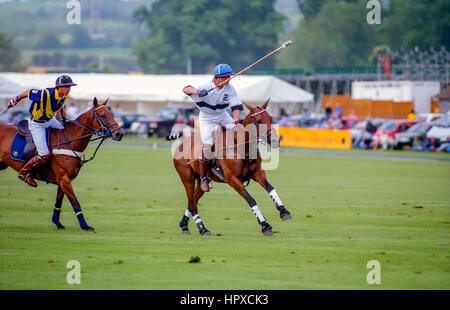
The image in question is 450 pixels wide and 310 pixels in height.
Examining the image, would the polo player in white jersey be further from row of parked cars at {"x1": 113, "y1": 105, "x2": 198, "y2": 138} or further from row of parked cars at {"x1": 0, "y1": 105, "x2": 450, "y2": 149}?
row of parked cars at {"x1": 113, "y1": 105, "x2": 198, "y2": 138}

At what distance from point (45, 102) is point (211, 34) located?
374ft

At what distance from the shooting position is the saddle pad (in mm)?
16578

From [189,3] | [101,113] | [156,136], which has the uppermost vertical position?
[189,3]

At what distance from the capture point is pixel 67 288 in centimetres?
1093

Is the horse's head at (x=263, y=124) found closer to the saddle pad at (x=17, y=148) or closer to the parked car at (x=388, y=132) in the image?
the saddle pad at (x=17, y=148)

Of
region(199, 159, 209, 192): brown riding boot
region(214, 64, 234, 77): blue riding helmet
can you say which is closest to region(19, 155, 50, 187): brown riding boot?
region(199, 159, 209, 192): brown riding boot

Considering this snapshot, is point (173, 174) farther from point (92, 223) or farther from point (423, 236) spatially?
point (423, 236)

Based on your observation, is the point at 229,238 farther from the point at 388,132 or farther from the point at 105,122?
the point at 388,132

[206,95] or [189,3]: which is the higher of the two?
[189,3]

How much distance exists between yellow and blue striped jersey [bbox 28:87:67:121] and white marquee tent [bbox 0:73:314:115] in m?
49.7

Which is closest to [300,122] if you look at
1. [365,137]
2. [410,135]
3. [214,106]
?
[365,137]

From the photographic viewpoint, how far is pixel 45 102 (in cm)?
1594
